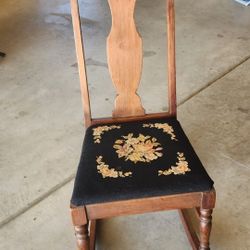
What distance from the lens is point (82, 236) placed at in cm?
117

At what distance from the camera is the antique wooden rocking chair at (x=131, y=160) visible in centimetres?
113

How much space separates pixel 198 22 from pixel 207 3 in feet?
1.60

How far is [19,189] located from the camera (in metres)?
1.79

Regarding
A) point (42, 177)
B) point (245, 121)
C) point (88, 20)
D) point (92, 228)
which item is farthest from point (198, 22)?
point (92, 228)

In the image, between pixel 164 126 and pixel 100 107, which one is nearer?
pixel 164 126

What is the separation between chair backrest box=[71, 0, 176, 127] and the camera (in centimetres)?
134

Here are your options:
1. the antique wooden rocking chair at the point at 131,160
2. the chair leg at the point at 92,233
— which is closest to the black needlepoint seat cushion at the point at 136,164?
the antique wooden rocking chair at the point at 131,160

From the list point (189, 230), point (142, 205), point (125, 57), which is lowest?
point (189, 230)

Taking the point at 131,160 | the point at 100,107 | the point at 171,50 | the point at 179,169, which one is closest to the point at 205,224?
the point at 179,169

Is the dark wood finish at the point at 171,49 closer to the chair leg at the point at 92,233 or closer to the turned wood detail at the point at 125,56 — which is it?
the turned wood detail at the point at 125,56

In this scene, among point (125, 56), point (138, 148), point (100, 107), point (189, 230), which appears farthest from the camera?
point (100, 107)

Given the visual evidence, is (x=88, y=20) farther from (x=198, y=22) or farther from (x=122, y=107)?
(x=122, y=107)

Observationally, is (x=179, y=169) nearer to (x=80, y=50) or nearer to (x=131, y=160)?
(x=131, y=160)

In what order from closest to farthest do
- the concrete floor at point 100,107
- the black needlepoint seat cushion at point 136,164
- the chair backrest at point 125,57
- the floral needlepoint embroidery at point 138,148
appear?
1. the black needlepoint seat cushion at point 136,164
2. the floral needlepoint embroidery at point 138,148
3. the chair backrest at point 125,57
4. the concrete floor at point 100,107
